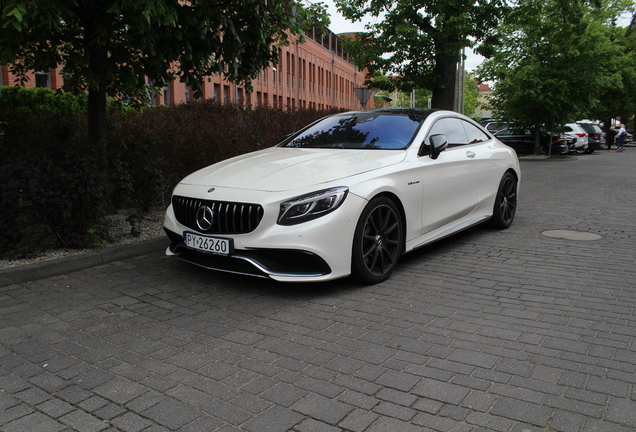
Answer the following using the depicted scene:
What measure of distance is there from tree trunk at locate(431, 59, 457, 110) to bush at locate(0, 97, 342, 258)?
1255 cm

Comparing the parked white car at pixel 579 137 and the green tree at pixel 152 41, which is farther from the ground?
the green tree at pixel 152 41

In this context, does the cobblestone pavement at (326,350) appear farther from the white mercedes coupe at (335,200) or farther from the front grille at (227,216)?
the front grille at (227,216)

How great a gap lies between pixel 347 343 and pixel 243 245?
133 centimetres

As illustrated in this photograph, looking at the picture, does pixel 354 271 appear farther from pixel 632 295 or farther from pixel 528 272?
pixel 632 295

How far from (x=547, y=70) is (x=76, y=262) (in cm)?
2443

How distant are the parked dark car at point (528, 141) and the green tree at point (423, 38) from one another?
790 cm

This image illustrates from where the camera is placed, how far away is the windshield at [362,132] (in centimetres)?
604

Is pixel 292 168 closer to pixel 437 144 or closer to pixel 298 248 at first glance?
pixel 298 248

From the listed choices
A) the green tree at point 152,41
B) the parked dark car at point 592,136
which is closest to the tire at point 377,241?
the green tree at point 152,41

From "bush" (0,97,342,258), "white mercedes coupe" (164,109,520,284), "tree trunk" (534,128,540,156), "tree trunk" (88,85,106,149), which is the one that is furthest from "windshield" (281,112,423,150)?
"tree trunk" (534,128,540,156)

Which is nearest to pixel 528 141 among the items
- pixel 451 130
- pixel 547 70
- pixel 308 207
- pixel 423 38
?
pixel 547 70

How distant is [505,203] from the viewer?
310 inches

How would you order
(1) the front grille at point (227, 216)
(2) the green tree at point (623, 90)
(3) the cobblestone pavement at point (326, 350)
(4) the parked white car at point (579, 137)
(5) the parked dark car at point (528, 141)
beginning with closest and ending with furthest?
1. (3) the cobblestone pavement at point (326, 350)
2. (1) the front grille at point (227, 216)
3. (5) the parked dark car at point (528, 141)
4. (4) the parked white car at point (579, 137)
5. (2) the green tree at point (623, 90)

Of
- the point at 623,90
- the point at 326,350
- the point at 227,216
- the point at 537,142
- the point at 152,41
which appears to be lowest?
the point at 326,350
